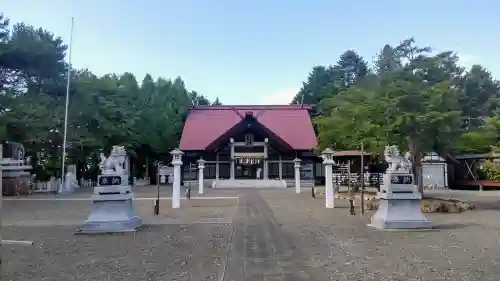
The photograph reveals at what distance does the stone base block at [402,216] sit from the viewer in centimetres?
1031

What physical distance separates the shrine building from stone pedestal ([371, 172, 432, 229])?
77.4 feet

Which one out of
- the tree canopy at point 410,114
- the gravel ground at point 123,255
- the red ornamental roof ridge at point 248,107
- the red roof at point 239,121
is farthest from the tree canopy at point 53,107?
the tree canopy at point 410,114

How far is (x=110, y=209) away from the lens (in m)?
10.5

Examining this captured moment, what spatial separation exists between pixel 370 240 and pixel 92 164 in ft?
108

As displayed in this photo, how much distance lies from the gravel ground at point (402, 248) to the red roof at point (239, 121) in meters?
26.3

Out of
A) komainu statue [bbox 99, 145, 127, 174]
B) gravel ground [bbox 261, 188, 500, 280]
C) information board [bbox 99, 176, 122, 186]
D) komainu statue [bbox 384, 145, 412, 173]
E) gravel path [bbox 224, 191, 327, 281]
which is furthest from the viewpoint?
komainu statue [bbox 384, 145, 412, 173]

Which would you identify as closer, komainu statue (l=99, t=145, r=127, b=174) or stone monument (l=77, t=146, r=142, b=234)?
stone monument (l=77, t=146, r=142, b=234)

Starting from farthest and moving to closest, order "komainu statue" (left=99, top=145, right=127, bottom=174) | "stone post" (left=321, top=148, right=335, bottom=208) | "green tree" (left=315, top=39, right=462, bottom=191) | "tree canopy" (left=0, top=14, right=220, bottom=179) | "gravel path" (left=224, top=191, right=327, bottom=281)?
"tree canopy" (left=0, top=14, right=220, bottom=179), "stone post" (left=321, top=148, right=335, bottom=208), "green tree" (left=315, top=39, right=462, bottom=191), "komainu statue" (left=99, top=145, right=127, bottom=174), "gravel path" (left=224, top=191, right=327, bottom=281)

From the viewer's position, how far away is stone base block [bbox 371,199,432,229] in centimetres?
1031

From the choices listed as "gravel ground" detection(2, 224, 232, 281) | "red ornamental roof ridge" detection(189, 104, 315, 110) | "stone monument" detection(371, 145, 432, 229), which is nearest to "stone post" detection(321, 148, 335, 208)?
"stone monument" detection(371, 145, 432, 229)

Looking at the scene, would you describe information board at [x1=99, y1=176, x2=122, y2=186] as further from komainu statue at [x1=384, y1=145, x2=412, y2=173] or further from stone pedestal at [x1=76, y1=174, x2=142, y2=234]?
komainu statue at [x1=384, y1=145, x2=412, y2=173]

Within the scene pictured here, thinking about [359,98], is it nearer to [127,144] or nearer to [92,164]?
[127,144]

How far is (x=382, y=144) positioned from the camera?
15.3 meters

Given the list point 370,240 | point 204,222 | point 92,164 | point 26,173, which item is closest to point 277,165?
point 92,164
